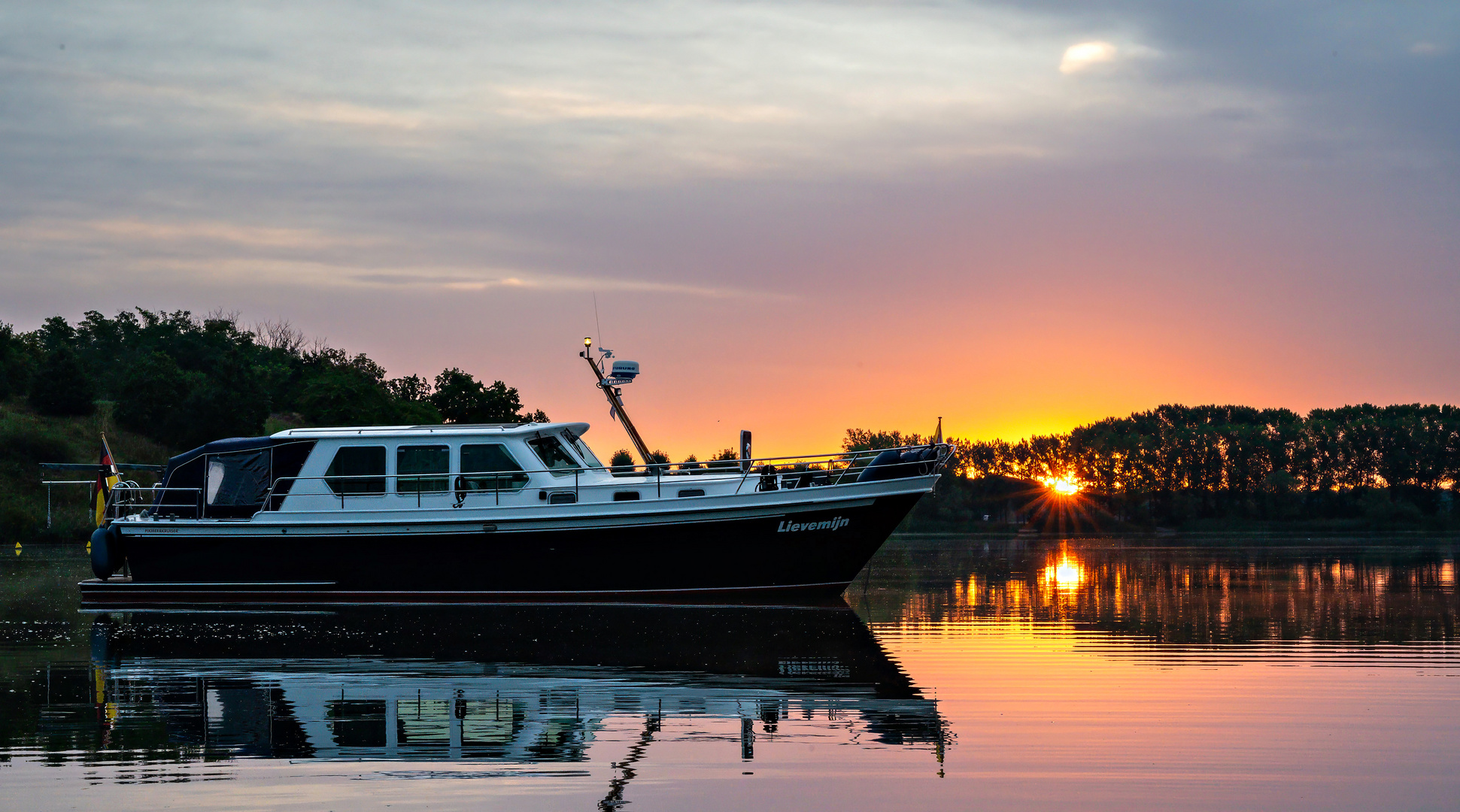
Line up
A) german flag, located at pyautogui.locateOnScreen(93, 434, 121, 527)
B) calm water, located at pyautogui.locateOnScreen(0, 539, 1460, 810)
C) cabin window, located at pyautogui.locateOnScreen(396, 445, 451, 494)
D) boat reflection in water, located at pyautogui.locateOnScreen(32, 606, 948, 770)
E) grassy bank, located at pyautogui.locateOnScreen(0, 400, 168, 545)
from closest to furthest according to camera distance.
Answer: calm water, located at pyautogui.locateOnScreen(0, 539, 1460, 810)
boat reflection in water, located at pyautogui.locateOnScreen(32, 606, 948, 770)
cabin window, located at pyautogui.locateOnScreen(396, 445, 451, 494)
german flag, located at pyautogui.locateOnScreen(93, 434, 121, 527)
grassy bank, located at pyautogui.locateOnScreen(0, 400, 168, 545)

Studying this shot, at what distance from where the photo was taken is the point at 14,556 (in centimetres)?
4522

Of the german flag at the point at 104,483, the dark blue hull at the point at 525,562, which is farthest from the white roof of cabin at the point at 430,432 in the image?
the german flag at the point at 104,483

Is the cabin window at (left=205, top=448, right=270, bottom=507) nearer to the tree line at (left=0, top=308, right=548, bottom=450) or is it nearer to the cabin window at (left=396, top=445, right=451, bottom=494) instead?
the cabin window at (left=396, top=445, right=451, bottom=494)

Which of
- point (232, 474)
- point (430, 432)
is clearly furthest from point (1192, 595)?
point (232, 474)

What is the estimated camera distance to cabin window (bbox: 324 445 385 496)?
24.0 meters

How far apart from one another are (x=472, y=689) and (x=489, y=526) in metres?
10.2

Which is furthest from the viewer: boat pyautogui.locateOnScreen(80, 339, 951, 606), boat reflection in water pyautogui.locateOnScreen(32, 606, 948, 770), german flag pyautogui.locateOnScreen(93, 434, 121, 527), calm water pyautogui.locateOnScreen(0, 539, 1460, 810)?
german flag pyautogui.locateOnScreen(93, 434, 121, 527)

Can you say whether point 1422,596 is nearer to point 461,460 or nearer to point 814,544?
point 814,544

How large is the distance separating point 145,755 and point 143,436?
72.1 metres

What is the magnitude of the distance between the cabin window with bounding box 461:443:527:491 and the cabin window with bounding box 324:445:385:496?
151cm

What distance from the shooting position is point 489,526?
23203mm

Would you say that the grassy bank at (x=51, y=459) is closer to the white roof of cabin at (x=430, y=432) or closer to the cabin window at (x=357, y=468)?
the white roof of cabin at (x=430, y=432)

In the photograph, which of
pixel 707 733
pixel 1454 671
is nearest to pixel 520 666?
pixel 707 733

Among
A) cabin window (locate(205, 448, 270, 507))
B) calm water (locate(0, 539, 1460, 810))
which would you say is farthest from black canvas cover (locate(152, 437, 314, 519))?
calm water (locate(0, 539, 1460, 810))
